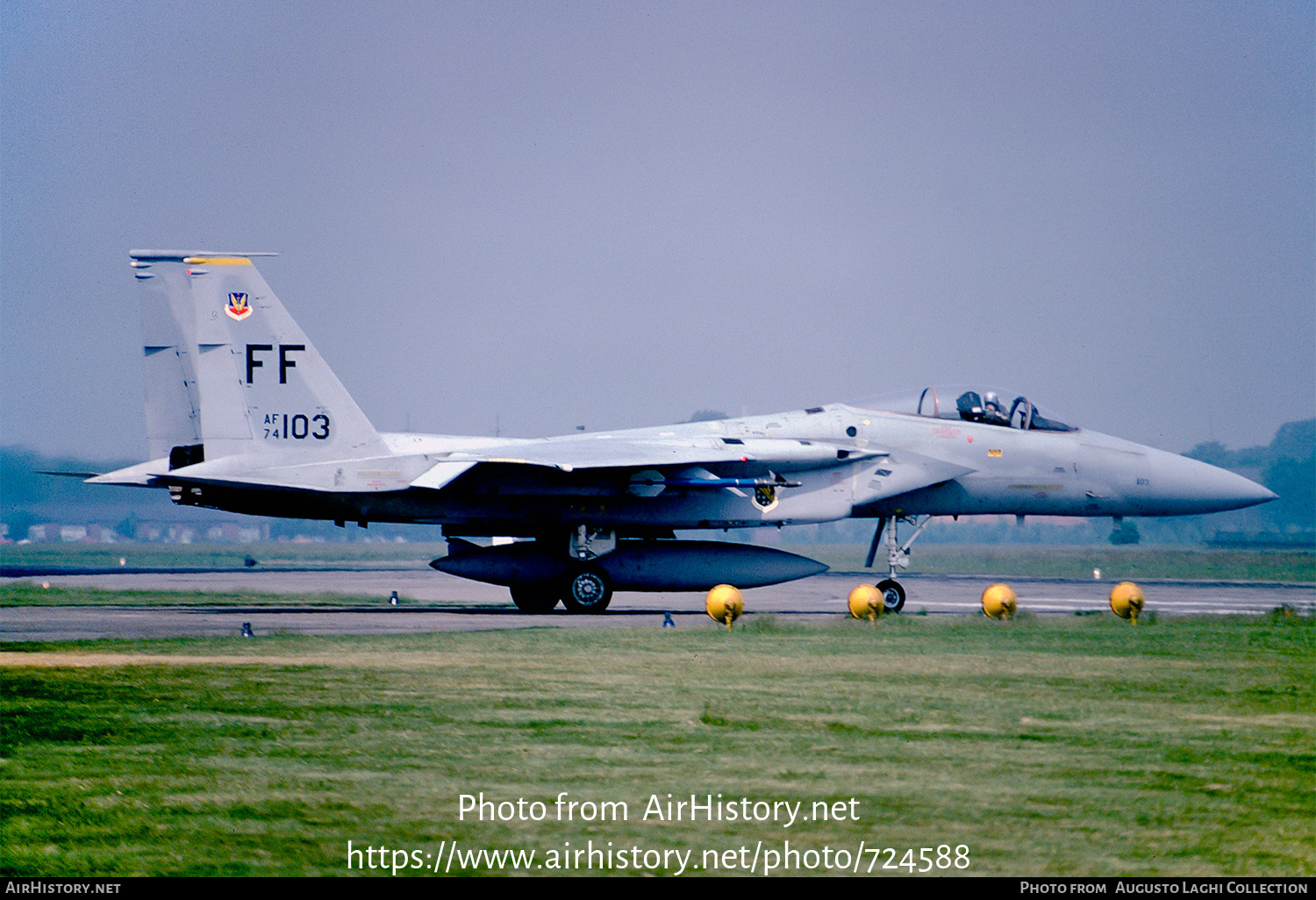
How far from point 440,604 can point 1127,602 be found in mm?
11360

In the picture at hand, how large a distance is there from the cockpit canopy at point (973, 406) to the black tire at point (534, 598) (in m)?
5.69

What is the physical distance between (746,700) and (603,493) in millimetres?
10271

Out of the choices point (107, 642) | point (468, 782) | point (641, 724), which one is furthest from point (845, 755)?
point (107, 642)

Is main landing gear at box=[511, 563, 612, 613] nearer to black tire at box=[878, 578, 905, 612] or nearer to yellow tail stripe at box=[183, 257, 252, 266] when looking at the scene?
black tire at box=[878, 578, 905, 612]

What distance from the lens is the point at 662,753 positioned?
6754 millimetres

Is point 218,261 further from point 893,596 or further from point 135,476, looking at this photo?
point 893,596

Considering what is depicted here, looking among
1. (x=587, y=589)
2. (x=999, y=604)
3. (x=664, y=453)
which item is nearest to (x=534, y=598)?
(x=587, y=589)

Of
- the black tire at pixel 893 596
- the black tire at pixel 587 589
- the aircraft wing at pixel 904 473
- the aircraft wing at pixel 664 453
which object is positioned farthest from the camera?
the aircraft wing at pixel 904 473

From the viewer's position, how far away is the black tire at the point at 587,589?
61.3 ft

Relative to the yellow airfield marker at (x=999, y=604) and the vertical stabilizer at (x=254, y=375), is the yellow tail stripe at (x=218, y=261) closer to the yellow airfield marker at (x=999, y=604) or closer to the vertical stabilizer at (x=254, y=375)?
the vertical stabilizer at (x=254, y=375)

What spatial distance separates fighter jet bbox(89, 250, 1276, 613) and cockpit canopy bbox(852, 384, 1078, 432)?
28 mm

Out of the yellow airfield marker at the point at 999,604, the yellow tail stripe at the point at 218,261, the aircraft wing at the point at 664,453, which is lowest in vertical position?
the yellow airfield marker at the point at 999,604

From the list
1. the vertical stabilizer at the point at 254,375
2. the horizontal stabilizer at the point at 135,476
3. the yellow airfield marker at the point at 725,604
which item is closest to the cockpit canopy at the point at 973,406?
the yellow airfield marker at the point at 725,604

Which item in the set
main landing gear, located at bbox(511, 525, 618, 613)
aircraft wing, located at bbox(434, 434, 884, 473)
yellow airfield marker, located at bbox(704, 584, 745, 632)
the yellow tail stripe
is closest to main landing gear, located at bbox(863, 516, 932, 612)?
aircraft wing, located at bbox(434, 434, 884, 473)
